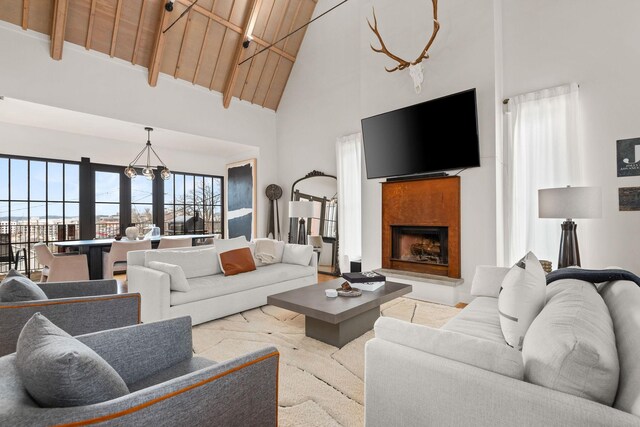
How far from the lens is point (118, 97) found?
4.85 metres

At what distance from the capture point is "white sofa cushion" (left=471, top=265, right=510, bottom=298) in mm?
2506

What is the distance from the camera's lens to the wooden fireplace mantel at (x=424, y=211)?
3.88 metres

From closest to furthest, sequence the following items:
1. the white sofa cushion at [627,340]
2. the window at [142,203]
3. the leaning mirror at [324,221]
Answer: the white sofa cushion at [627,340]
the leaning mirror at [324,221]
the window at [142,203]

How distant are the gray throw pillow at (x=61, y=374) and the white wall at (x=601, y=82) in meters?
4.16

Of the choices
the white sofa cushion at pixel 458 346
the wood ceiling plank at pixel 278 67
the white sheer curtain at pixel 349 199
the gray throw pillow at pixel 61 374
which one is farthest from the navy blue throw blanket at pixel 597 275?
the wood ceiling plank at pixel 278 67

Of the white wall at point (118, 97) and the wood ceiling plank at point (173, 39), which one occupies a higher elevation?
the wood ceiling plank at point (173, 39)

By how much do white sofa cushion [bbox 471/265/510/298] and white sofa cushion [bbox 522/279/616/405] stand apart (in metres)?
1.39

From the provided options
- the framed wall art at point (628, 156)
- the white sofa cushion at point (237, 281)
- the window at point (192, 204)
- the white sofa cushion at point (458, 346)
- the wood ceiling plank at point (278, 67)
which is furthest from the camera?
the window at point (192, 204)

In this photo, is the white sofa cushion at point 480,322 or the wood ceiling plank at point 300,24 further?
the wood ceiling plank at point 300,24

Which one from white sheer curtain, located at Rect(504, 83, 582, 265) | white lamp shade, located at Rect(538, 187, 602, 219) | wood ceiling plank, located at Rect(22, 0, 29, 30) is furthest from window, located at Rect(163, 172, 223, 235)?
white lamp shade, located at Rect(538, 187, 602, 219)

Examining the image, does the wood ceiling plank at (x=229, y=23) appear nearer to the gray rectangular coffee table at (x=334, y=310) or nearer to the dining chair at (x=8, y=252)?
the dining chair at (x=8, y=252)

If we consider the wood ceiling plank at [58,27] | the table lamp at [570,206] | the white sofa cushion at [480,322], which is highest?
the wood ceiling plank at [58,27]

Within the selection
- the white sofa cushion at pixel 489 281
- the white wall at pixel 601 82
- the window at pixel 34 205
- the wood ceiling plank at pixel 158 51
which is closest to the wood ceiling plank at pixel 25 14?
the wood ceiling plank at pixel 158 51

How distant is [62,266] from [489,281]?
4.80 meters
